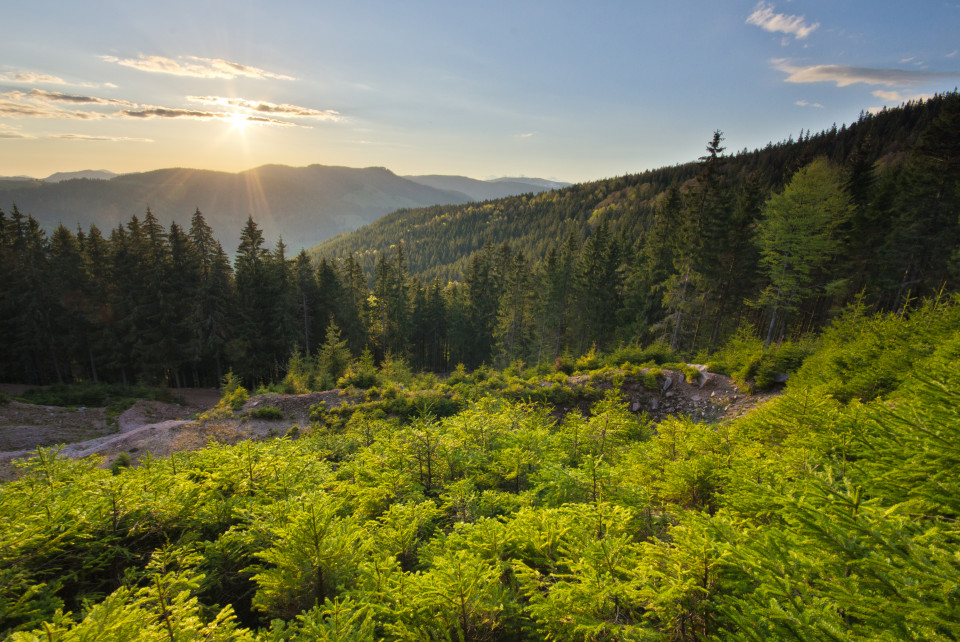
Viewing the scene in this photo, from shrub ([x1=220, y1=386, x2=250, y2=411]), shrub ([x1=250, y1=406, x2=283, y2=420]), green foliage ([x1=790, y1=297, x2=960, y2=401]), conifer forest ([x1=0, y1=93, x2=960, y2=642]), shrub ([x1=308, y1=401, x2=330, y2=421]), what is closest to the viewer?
conifer forest ([x1=0, y1=93, x2=960, y2=642])

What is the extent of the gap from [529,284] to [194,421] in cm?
3033

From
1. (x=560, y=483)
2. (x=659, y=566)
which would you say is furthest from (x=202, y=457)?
→ (x=659, y=566)

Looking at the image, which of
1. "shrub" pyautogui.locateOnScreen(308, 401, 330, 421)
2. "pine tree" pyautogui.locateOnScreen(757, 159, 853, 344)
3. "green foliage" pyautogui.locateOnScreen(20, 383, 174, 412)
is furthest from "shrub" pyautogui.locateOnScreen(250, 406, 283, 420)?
"pine tree" pyautogui.locateOnScreen(757, 159, 853, 344)

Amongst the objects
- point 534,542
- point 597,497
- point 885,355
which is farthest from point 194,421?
point 885,355

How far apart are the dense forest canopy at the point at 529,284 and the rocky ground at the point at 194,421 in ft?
26.1

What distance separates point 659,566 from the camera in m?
2.95

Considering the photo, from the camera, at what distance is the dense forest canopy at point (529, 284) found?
2303 cm

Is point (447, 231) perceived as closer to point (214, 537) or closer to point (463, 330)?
point (463, 330)

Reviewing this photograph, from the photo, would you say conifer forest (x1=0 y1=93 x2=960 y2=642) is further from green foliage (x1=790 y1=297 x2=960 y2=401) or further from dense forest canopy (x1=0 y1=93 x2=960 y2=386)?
dense forest canopy (x1=0 y1=93 x2=960 y2=386)

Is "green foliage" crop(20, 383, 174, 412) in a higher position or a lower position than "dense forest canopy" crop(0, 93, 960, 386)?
lower

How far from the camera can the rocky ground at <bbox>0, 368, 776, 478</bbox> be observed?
1397cm

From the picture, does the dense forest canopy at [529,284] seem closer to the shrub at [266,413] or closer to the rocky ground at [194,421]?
the rocky ground at [194,421]

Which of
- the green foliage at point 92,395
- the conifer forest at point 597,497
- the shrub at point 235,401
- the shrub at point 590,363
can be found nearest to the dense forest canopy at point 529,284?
the conifer forest at point 597,497

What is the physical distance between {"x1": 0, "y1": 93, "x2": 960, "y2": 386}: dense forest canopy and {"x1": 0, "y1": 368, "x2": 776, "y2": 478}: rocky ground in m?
7.97
